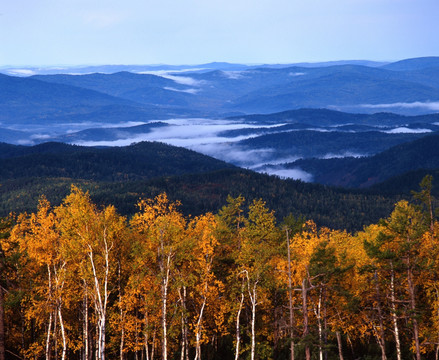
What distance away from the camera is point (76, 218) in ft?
155

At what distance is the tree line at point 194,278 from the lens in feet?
159

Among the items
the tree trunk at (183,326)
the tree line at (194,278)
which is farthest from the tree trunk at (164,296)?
the tree trunk at (183,326)

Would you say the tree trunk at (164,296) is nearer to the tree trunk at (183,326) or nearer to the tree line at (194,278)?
the tree line at (194,278)

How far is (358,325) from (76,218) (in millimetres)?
29796

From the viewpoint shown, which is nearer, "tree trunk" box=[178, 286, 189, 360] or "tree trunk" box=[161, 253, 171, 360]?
"tree trunk" box=[161, 253, 171, 360]

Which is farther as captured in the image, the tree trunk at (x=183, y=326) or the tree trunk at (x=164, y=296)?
the tree trunk at (x=183, y=326)

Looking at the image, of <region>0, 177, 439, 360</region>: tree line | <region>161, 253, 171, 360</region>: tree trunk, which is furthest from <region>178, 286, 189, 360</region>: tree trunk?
<region>161, 253, 171, 360</region>: tree trunk

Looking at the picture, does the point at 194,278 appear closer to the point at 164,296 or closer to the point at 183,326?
the point at 183,326

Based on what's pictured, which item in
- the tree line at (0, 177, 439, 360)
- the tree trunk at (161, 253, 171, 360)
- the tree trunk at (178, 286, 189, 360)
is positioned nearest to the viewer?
the tree trunk at (161, 253, 171, 360)

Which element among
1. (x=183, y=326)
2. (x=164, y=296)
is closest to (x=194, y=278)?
(x=183, y=326)

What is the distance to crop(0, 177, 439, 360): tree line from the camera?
4834 cm

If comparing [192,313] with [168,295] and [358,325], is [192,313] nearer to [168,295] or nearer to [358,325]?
[168,295]

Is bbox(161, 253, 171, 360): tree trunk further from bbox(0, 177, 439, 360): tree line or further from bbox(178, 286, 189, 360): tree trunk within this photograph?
bbox(178, 286, 189, 360): tree trunk

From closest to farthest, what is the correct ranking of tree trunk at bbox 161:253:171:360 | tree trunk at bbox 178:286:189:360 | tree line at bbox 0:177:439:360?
1. tree trunk at bbox 161:253:171:360
2. tree line at bbox 0:177:439:360
3. tree trunk at bbox 178:286:189:360
